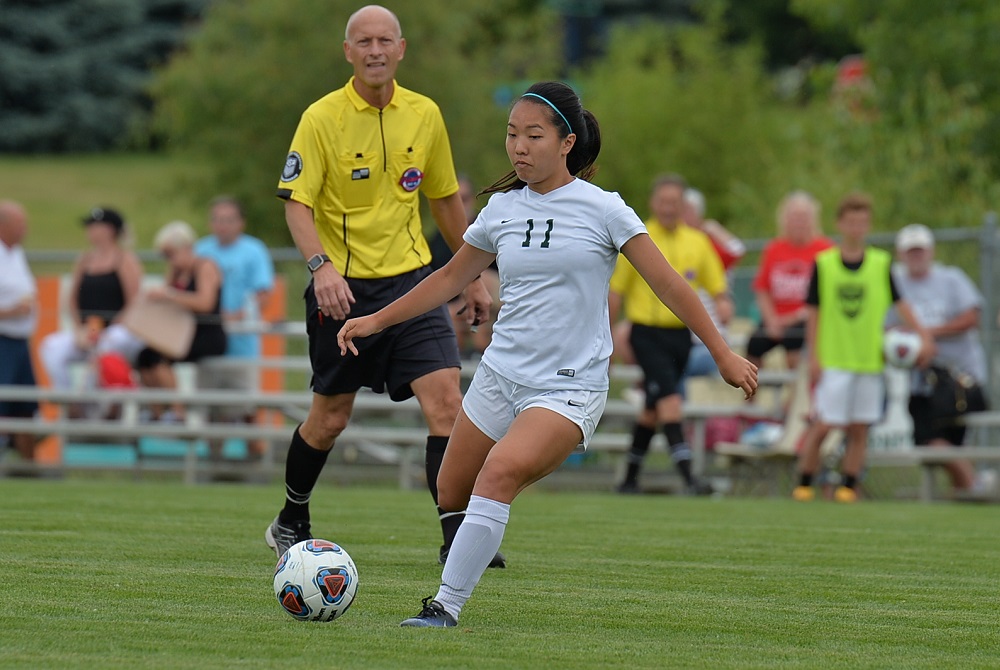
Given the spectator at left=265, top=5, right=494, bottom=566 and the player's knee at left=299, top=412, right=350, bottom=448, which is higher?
the spectator at left=265, top=5, right=494, bottom=566

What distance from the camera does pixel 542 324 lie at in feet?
18.2

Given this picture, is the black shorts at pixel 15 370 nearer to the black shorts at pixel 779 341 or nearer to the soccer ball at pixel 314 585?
the black shorts at pixel 779 341

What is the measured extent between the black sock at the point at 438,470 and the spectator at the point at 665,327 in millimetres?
5039

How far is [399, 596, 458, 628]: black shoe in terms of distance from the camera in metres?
5.36

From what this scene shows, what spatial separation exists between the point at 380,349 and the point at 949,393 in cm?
722

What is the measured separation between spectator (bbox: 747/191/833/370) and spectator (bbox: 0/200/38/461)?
6118 millimetres

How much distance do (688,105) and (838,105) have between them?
4.38 metres

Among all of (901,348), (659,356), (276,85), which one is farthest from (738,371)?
(276,85)

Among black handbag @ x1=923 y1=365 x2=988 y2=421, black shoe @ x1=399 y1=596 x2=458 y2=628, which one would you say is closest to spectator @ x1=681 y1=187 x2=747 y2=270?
black handbag @ x1=923 y1=365 x2=988 y2=421

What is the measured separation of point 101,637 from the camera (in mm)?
5113

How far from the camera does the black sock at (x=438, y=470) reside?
6.87m

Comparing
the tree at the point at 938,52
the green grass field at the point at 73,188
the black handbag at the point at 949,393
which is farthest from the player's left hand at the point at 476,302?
the green grass field at the point at 73,188

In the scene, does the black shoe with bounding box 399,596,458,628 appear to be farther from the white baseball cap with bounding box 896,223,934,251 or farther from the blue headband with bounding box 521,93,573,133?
the white baseball cap with bounding box 896,223,934,251

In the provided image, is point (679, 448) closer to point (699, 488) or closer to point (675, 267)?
point (699, 488)
